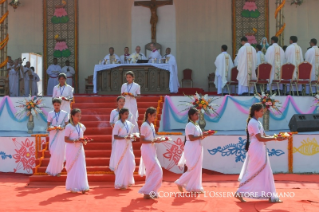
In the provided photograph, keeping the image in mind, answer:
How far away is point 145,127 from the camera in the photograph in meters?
8.26

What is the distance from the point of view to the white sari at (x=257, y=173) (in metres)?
7.66

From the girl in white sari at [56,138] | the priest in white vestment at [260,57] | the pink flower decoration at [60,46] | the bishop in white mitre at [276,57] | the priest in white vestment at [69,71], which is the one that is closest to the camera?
the girl in white sari at [56,138]

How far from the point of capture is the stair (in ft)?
34.7

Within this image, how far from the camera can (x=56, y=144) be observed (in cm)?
1063

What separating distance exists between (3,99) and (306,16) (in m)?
11.7

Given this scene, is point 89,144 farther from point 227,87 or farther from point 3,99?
point 227,87

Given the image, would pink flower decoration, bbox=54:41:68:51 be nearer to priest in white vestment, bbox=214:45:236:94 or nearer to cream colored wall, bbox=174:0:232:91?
cream colored wall, bbox=174:0:232:91

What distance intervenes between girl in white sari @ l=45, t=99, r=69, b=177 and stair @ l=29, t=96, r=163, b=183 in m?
0.20

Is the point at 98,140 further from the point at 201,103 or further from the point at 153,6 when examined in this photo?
the point at 153,6

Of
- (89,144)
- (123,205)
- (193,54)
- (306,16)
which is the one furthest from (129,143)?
(306,16)

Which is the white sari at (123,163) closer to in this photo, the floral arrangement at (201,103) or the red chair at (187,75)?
the floral arrangement at (201,103)

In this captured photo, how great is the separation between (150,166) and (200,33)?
1197 centimetres

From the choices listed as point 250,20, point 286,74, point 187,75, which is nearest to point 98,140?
point 286,74

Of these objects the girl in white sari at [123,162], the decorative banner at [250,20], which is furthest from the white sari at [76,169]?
the decorative banner at [250,20]
